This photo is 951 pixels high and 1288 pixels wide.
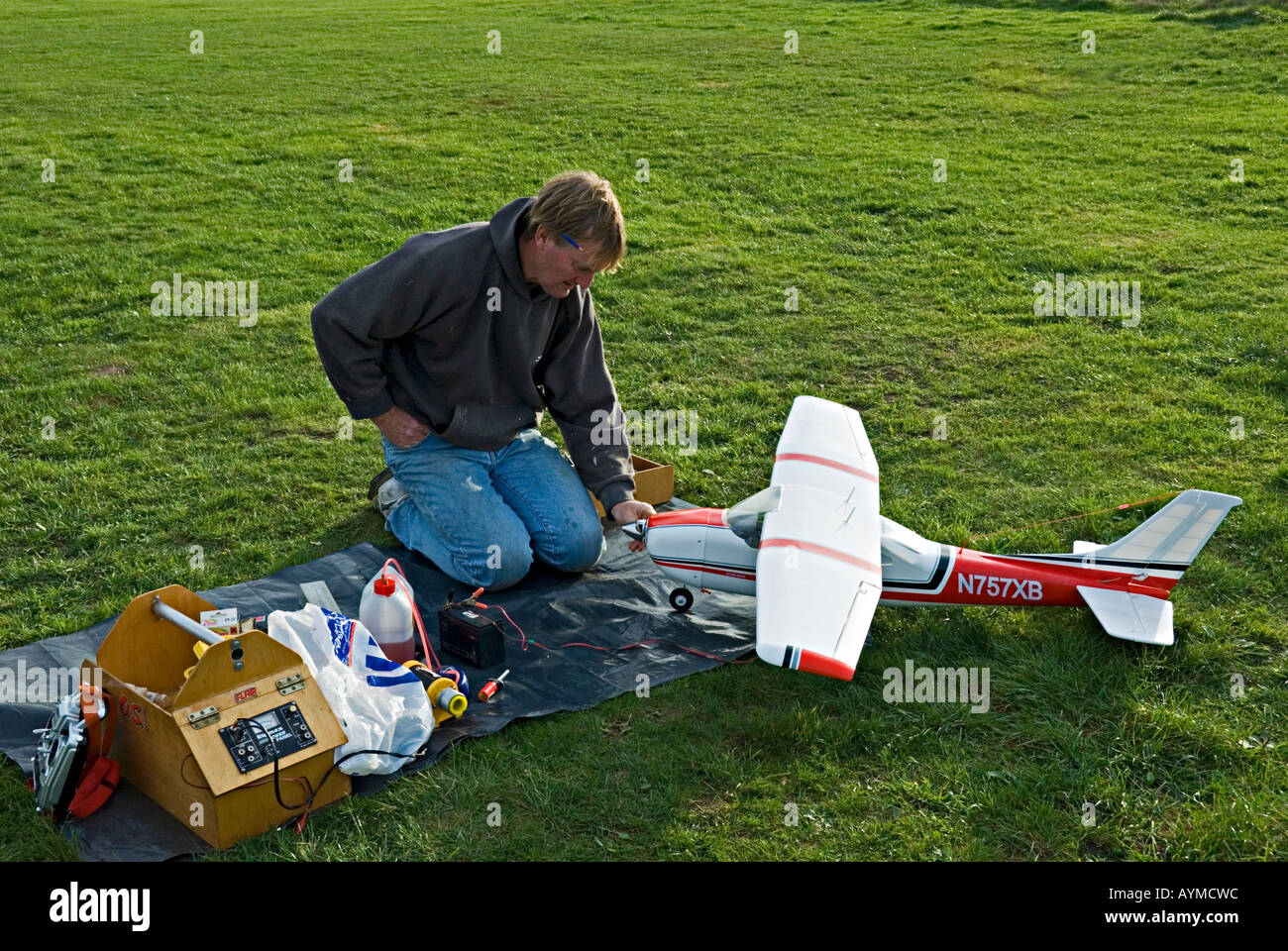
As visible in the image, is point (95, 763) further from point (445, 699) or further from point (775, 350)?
point (775, 350)

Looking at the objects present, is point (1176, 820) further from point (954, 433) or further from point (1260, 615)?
point (954, 433)

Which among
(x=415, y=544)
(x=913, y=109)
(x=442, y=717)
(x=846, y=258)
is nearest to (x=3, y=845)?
(x=442, y=717)

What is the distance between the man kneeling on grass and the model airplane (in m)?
0.45

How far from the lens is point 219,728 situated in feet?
13.1

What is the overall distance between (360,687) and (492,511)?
5.02 feet

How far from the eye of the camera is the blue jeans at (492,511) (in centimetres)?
587

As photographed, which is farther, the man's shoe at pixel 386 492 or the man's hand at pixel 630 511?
the man's shoe at pixel 386 492

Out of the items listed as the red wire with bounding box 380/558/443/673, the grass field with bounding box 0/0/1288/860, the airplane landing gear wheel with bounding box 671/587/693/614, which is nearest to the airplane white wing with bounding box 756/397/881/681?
the grass field with bounding box 0/0/1288/860

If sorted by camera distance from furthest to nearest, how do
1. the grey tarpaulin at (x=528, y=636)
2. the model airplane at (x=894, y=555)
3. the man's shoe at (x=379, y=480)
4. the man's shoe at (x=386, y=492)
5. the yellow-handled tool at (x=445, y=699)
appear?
the man's shoe at (x=379, y=480) < the man's shoe at (x=386, y=492) < the model airplane at (x=894, y=555) < the yellow-handled tool at (x=445, y=699) < the grey tarpaulin at (x=528, y=636)

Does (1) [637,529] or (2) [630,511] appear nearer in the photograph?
(1) [637,529]

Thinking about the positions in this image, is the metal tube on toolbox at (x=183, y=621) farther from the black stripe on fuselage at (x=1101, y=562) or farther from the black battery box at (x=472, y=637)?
the black stripe on fuselage at (x=1101, y=562)

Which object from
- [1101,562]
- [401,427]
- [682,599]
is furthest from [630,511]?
[1101,562]

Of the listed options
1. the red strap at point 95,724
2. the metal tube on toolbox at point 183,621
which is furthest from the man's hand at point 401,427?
Result: the red strap at point 95,724

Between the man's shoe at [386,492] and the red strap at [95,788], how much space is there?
2.35 metres
